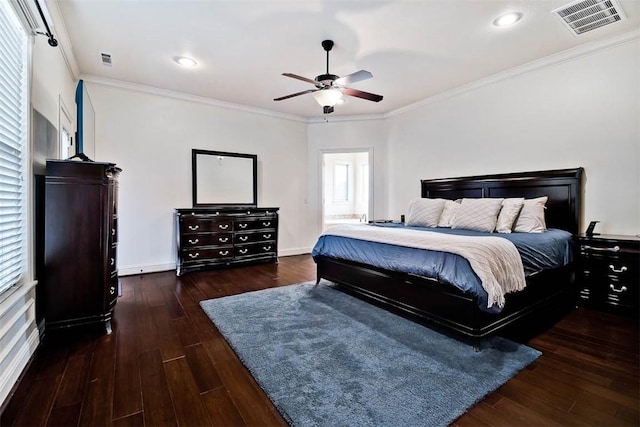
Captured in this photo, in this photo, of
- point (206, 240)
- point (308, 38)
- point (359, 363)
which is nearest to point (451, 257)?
point (359, 363)

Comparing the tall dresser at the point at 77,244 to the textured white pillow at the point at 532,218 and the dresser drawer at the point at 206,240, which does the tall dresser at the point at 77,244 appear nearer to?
the dresser drawer at the point at 206,240

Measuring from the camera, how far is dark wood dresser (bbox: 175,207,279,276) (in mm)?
4504

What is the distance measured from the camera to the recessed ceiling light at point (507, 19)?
2.79 m

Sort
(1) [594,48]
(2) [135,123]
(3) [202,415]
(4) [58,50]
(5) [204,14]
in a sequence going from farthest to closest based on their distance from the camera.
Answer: (2) [135,123] < (1) [594,48] < (4) [58,50] < (5) [204,14] < (3) [202,415]

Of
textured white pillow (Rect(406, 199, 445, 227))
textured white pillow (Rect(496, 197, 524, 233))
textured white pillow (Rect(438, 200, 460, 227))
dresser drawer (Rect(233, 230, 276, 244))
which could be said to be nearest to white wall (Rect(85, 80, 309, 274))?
dresser drawer (Rect(233, 230, 276, 244))

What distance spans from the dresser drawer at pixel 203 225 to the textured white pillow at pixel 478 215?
3.34 meters

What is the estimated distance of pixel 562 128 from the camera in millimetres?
3629

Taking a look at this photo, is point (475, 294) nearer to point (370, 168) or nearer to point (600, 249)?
point (600, 249)

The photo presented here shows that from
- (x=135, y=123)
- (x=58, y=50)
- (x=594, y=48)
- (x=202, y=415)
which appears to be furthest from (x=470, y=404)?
(x=135, y=123)

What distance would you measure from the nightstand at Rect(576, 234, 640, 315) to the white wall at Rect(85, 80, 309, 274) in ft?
15.5

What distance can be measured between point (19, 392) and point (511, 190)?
5037 mm

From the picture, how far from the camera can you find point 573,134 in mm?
3539

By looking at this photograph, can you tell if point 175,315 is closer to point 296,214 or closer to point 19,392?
point 19,392

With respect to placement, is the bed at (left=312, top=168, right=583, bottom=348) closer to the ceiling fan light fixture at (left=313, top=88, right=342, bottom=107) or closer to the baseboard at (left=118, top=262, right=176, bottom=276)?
the ceiling fan light fixture at (left=313, top=88, right=342, bottom=107)
